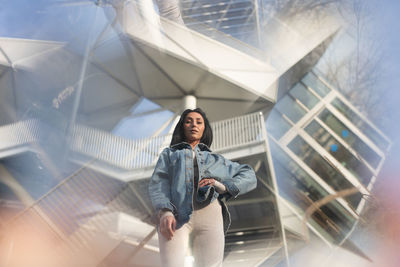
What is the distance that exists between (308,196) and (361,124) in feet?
1.05

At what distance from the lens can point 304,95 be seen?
163 cm

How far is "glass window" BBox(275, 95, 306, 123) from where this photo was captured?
155cm

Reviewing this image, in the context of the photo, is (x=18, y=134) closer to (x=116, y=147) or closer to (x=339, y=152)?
(x=116, y=147)

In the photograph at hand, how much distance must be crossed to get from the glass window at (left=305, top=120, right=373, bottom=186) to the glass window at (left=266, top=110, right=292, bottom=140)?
0.11m

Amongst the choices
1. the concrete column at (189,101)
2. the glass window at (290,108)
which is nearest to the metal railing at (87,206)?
the glass window at (290,108)

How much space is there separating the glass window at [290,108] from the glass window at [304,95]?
0.03 m

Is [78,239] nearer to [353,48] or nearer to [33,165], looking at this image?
[33,165]

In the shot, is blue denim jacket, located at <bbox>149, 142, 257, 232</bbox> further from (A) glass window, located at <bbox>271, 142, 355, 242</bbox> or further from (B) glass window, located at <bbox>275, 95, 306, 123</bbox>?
(B) glass window, located at <bbox>275, 95, 306, 123</bbox>

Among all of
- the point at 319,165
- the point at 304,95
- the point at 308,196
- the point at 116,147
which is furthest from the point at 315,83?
the point at 116,147

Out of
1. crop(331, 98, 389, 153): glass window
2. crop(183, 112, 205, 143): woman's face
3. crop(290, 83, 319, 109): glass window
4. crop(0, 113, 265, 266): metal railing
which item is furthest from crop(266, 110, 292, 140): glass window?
crop(183, 112, 205, 143): woman's face

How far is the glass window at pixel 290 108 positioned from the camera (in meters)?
1.55

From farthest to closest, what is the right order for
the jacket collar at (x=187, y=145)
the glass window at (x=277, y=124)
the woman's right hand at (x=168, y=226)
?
1. the glass window at (x=277, y=124)
2. the jacket collar at (x=187, y=145)
3. the woman's right hand at (x=168, y=226)

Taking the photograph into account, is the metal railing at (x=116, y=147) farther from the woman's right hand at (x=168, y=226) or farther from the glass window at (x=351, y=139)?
the glass window at (x=351, y=139)

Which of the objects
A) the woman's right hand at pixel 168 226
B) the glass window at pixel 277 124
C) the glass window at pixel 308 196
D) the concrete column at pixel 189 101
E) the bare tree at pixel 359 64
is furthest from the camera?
the concrete column at pixel 189 101
